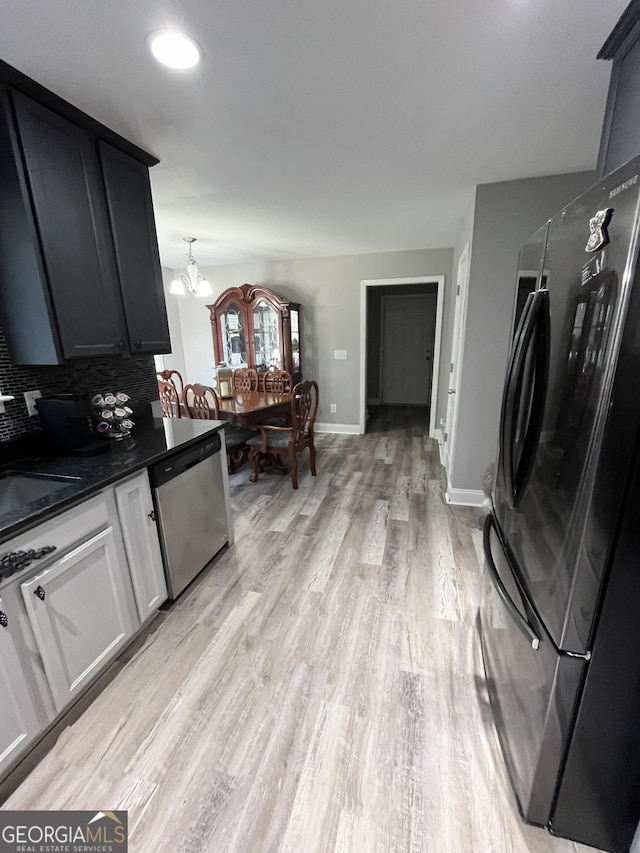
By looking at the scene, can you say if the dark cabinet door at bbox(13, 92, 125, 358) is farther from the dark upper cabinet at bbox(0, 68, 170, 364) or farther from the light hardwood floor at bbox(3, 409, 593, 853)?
the light hardwood floor at bbox(3, 409, 593, 853)

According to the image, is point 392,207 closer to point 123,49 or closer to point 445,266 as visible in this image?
point 445,266

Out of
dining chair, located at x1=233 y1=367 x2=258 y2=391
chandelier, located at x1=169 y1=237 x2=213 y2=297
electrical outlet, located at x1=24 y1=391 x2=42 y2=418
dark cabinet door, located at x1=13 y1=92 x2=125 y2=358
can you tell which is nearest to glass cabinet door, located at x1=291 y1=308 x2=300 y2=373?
dining chair, located at x1=233 y1=367 x2=258 y2=391

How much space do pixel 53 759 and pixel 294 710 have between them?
0.85 meters

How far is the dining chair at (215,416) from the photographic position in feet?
9.80

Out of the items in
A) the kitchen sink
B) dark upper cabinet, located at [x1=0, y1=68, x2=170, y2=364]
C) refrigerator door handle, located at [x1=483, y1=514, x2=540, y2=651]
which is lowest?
refrigerator door handle, located at [x1=483, y1=514, x2=540, y2=651]

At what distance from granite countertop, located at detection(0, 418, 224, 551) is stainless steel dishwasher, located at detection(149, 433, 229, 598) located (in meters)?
0.07

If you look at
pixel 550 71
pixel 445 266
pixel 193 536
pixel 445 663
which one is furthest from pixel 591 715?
pixel 445 266

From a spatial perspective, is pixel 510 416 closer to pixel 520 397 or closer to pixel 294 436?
pixel 520 397

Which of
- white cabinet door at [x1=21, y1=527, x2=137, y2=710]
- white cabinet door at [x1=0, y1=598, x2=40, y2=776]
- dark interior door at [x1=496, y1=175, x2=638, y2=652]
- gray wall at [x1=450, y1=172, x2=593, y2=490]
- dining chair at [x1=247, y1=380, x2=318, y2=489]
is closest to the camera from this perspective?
dark interior door at [x1=496, y1=175, x2=638, y2=652]

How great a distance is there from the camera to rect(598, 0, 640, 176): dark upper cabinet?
105 centimetres

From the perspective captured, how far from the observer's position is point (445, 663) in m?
1.53

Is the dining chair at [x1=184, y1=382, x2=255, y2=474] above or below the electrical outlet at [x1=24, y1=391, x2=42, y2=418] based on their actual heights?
below

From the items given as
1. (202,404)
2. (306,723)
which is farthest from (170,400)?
(306,723)

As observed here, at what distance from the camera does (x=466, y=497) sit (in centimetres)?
286
